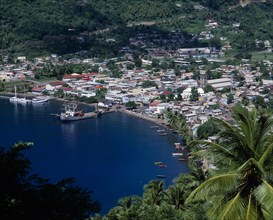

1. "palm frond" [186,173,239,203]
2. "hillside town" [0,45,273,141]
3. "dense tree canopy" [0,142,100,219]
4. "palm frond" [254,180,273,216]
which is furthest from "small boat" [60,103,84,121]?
"palm frond" [254,180,273,216]

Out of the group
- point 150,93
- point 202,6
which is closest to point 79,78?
point 150,93

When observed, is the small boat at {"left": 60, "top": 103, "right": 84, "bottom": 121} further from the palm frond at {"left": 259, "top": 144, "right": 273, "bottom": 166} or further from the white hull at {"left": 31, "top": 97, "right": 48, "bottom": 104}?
the palm frond at {"left": 259, "top": 144, "right": 273, "bottom": 166}

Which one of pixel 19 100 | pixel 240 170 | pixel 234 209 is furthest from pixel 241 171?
pixel 19 100

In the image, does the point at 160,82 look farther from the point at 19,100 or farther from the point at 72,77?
the point at 19,100

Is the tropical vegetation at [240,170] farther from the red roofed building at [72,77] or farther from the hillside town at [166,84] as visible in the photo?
the red roofed building at [72,77]

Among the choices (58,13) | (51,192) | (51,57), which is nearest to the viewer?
(51,192)

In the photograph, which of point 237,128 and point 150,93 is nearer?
point 237,128

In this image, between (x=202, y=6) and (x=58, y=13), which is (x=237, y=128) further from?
(x=202, y=6)
